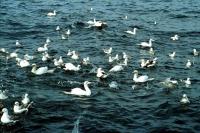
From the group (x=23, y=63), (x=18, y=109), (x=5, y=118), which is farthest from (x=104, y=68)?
(x=5, y=118)

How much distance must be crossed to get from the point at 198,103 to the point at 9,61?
1169 centimetres

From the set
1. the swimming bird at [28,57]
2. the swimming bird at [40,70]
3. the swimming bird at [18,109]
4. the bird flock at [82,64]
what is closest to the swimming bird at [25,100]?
the bird flock at [82,64]

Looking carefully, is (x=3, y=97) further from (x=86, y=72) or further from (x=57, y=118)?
(x=86, y=72)

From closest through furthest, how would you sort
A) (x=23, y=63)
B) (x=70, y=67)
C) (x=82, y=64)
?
(x=70, y=67)
(x=23, y=63)
(x=82, y=64)

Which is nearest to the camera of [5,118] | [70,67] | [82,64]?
[5,118]

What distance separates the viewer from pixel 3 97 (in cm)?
2481

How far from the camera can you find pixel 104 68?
3041cm

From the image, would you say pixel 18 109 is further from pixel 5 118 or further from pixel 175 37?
pixel 175 37

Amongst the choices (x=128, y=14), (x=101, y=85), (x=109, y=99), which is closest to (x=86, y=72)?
(x=101, y=85)

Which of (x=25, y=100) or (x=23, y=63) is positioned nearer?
(x=25, y=100)

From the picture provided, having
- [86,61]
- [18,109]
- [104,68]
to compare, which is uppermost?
[86,61]

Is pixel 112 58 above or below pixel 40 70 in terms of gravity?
below

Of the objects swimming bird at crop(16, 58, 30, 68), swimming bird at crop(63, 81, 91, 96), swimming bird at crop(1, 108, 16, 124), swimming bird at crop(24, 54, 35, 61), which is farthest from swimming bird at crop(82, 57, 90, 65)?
swimming bird at crop(1, 108, 16, 124)

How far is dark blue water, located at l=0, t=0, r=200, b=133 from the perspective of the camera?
22.9 metres
